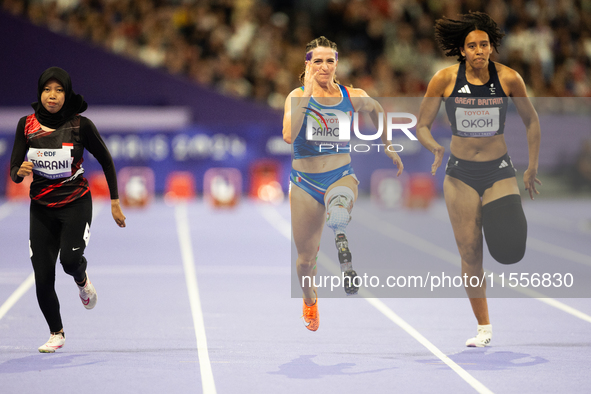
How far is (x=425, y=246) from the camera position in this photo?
12.9 metres

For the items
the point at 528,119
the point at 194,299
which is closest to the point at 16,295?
the point at 194,299

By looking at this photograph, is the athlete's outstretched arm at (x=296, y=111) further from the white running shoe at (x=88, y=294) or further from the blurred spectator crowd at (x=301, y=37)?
the blurred spectator crowd at (x=301, y=37)

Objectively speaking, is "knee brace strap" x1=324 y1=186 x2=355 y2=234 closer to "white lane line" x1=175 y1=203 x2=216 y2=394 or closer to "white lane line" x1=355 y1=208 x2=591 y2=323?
"white lane line" x1=175 y1=203 x2=216 y2=394

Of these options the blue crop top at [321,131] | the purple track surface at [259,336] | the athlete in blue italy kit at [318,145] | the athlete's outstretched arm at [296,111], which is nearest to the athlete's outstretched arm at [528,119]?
the athlete in blue italy kit at [318,145]

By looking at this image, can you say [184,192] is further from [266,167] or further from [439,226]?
[439,226]

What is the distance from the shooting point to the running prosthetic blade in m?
5.45

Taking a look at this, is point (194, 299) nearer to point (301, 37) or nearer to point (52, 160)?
point (52, 160)

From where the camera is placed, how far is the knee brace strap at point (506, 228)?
20.2 feet

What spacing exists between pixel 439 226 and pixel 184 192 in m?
6.66

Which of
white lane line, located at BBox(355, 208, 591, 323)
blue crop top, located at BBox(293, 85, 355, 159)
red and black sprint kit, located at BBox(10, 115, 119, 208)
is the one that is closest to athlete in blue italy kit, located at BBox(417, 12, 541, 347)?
blue crop top, located at BBox(293, 85, 355, 159)

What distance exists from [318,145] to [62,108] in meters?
1.88

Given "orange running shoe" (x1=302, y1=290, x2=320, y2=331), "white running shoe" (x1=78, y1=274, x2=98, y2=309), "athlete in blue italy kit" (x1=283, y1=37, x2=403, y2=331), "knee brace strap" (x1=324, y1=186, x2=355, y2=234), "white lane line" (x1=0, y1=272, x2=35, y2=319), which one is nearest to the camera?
"knee brace strap" (x1=324, y1=186, x2=355, y2=234)

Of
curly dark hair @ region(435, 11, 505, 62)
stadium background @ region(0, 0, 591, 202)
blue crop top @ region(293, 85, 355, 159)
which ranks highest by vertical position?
stadium background @ region(0, 0, 591, 202)

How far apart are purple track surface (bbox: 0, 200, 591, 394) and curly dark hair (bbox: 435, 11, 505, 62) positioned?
2297 millimetres
